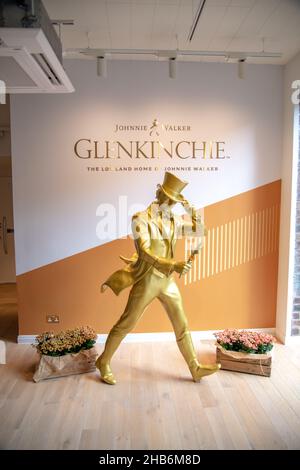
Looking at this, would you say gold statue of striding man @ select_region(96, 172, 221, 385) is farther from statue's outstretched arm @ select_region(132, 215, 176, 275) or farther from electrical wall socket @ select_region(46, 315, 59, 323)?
electrical wall socket @ select_region(46, 315, 59, 323)

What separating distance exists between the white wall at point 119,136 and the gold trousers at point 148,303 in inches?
44.7

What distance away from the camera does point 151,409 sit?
2.82 meters

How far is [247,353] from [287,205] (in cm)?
165

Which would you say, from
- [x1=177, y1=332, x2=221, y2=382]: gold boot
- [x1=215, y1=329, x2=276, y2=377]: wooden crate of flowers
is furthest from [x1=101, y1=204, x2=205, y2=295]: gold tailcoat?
[x1=215, y1=329, x2=276, y2=377]: wooden crate of flowers

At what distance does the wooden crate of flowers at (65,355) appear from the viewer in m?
3.26

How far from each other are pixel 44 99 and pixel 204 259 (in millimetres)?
2434

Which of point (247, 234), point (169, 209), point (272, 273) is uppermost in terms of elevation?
point (169, 209)

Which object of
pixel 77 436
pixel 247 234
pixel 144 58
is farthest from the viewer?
pixel 247 234

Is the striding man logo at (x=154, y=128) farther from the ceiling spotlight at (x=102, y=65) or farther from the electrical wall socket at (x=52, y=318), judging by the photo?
the electrical wall socket at (x=52, y=318)

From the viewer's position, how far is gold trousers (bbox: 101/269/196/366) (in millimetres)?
3037

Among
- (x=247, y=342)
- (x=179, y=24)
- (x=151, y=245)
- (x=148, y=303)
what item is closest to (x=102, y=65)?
(x=179, y=24)

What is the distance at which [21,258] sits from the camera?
4.02 meters

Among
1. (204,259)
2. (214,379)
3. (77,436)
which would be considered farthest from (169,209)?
(77,436)

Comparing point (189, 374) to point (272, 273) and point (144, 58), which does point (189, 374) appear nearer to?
point (272, 273)
